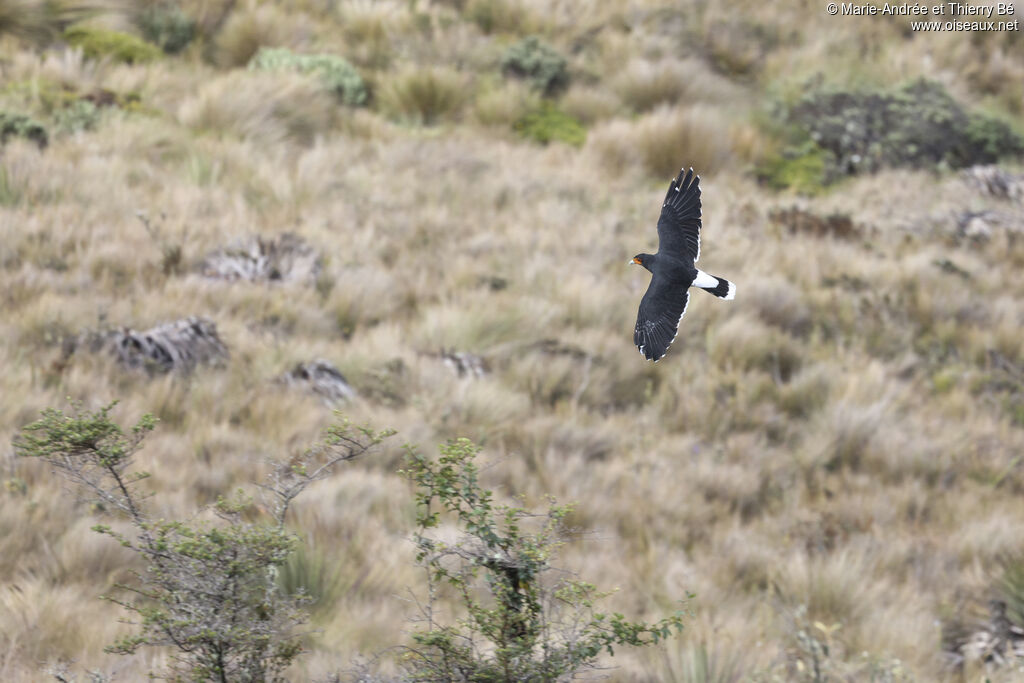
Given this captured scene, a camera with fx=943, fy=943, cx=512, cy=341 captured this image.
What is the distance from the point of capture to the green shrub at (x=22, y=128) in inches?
291

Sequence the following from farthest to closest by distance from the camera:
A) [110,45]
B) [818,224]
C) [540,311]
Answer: [110,45] → [818,224] → [540,311]

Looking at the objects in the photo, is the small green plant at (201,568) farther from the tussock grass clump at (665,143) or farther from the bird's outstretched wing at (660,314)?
the tussock grass clump at (665,143)

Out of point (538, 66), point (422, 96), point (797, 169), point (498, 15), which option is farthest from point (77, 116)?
point (797, 169)

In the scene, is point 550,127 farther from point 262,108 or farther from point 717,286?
point 717,286

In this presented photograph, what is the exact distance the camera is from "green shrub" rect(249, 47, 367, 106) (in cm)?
1014

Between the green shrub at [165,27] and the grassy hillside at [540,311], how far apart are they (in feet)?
0.10

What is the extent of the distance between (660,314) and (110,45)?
9.48 meters

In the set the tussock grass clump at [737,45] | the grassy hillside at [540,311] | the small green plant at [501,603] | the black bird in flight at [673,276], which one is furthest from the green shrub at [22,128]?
the tussock grass clump at [737,45]

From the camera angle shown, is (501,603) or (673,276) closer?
(673,276)

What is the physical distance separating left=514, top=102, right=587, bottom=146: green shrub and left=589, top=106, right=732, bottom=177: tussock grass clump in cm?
29

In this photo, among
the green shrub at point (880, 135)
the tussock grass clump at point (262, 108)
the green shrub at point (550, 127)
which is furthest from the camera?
the green shrub at point (880, 135)

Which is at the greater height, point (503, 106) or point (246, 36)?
point (246, 36)

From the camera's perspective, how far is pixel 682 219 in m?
2.26

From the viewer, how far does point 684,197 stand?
2.26 meters
